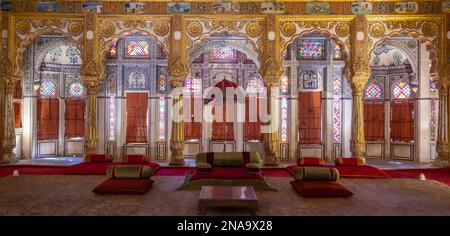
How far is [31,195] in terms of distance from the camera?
7969 millimetres

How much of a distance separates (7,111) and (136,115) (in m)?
4.47

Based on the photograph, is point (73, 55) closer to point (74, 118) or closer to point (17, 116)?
point (74, 118)

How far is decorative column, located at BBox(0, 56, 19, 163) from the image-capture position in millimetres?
12594

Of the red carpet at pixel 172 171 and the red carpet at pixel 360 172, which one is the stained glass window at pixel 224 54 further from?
the red carpet at pixel 360 172

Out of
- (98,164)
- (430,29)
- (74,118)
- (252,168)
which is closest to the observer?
(252,168)

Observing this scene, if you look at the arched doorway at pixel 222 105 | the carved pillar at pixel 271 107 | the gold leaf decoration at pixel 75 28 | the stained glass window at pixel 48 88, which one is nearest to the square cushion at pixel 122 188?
the carved pillar at pixel 271 107

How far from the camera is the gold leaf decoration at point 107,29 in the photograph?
12.8 metres

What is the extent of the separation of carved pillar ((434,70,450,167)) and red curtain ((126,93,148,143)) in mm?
10603

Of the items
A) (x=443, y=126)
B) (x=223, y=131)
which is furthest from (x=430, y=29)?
(x=223, y=131)

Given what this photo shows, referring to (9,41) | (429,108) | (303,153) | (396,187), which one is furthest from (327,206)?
(9,41)

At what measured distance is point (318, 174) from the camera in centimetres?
848

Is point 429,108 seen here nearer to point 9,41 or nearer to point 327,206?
point 327,206

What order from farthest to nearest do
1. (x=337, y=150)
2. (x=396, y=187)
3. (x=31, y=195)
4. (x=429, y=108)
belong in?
(x=337, y=150)
(x=429, y=108)
(x=396, y=187)
(x=31, y=195)

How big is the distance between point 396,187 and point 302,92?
6.64 metres
